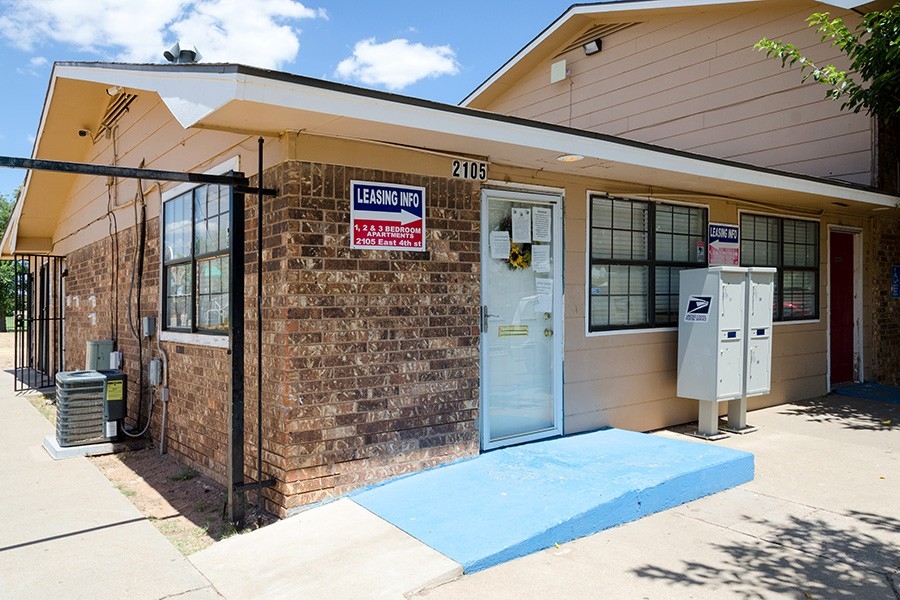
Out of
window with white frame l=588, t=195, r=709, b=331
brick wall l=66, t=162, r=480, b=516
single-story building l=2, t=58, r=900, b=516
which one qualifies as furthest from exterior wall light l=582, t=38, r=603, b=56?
brick wall l=66, t=162, r=480, b=516

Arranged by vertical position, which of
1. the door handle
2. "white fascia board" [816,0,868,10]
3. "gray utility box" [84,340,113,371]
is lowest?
"gray utility box" [84,340,113,371]

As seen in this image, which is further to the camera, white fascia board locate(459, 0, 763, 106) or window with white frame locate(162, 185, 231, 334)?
white fascia board locate(459, 0, 763, 106)

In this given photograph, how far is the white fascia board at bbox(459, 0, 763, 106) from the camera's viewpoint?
10.3 m

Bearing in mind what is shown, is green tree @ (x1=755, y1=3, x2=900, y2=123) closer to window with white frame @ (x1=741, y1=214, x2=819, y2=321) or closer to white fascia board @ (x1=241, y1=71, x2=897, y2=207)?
window with white frame @ (x1=741, y1=214, x2=819, y2=321)

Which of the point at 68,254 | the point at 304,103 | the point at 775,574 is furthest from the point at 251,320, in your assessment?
the point at 68,254

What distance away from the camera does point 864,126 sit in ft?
31.2

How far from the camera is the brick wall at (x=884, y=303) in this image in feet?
33.0

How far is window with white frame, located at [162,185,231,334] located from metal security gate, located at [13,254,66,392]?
20.9 ft

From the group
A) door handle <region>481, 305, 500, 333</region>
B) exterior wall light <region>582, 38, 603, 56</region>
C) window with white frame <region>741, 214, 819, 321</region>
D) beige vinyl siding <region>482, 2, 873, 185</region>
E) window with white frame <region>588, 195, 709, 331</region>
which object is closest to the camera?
door handle <region>481, 305, 500, 333</region>

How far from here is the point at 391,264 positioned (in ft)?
16.2

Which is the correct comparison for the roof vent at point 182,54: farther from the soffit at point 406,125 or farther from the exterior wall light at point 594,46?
the exterior wall light at point 594,46

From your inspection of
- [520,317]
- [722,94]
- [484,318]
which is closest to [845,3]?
[722,94]

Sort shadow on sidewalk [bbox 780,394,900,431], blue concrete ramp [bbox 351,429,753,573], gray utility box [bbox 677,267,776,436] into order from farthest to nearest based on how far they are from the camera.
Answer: shadow on sidewalk [bbox 780,394,900,431] < gray utility box [bbox 677,267,776,436] < blue concrete ramp [bbox 351,429,753,573]

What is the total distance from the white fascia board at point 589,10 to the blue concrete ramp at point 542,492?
749 cm
